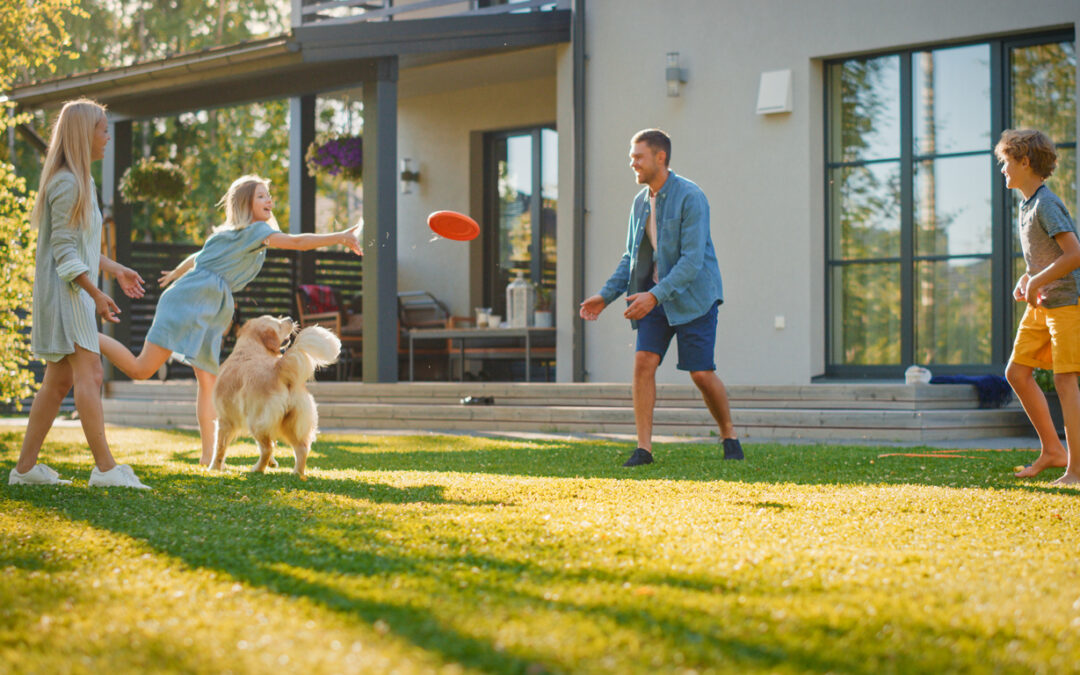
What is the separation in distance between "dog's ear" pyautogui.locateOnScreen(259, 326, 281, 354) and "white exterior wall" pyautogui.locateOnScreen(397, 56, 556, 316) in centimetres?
782

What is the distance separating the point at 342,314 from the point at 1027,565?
10.6 m

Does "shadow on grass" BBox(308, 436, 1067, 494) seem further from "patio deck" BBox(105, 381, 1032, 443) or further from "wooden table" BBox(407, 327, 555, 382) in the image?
"wooden table" BBox(407, 327, 555, 382)

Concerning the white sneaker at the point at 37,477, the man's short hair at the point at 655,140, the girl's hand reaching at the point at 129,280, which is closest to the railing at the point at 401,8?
the man's short hair at the point at 655,140

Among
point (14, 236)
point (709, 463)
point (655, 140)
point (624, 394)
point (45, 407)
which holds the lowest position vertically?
point (709, 463)

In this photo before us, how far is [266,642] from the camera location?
1.97 metres

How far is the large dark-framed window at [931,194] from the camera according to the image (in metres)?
9.13

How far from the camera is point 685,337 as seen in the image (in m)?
5.72

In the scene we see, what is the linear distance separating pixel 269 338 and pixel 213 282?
0.47m

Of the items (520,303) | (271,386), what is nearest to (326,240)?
(271,386)

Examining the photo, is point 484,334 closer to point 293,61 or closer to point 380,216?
point 380,216

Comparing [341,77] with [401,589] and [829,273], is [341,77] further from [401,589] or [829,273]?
[401,589]

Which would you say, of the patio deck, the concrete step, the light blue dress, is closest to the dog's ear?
the light blue dress

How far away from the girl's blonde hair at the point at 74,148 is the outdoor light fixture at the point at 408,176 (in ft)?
29.0

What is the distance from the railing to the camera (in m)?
10.4
